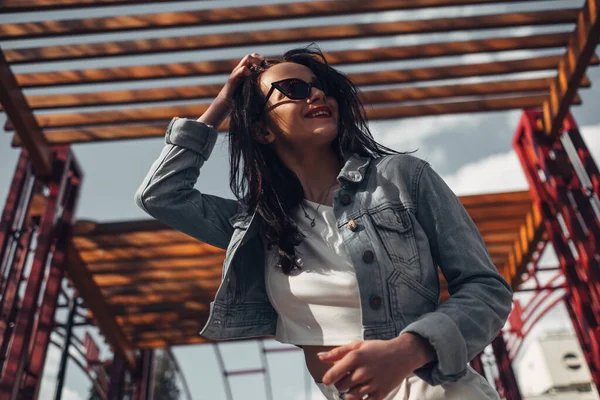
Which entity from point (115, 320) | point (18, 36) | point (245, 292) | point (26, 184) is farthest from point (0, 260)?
point (245, 292)

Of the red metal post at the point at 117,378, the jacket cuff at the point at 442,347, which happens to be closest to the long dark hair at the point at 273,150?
the jacket cuff at the point at 442,347

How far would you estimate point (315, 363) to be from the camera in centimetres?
144

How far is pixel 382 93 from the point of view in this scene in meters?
6.36

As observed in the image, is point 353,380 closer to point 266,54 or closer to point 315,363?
point 315,363

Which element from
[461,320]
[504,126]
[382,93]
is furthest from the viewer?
[504,126]

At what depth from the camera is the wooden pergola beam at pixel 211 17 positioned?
17.6 ft

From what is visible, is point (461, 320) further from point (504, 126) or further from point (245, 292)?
point (504, 126)

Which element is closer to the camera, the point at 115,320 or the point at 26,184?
the point at 26,184

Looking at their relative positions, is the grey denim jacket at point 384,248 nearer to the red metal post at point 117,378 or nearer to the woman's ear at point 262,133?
the woman's ear at point 262,133

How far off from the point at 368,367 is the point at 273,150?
955 mm

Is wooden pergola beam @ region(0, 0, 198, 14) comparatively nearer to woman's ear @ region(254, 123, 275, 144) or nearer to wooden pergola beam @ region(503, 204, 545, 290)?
woman's ear @ region(254, 123, 275, 144)

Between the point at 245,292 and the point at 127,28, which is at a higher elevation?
the point at 127,28

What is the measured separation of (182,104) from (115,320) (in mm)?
4065

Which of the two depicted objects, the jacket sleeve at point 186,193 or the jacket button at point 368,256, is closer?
the jacket button at point 368,256
